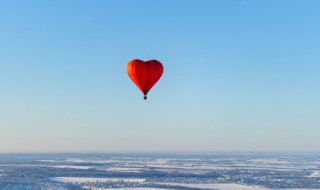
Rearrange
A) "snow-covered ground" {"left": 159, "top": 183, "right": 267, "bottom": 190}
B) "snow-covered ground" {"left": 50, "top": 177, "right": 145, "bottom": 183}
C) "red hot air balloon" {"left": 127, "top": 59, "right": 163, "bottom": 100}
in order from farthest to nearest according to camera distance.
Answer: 1. "snow-covered ground" {"left": 50, "top": 177, "right": 145, "bottom": 183}
2. "snow-covered ground" {"left": 159, "top": 183, "right": 267, "bottom": 190}
3. "red hot air balloon" {"left": 127, "top": 59, "right": 163, "bottom": 100}

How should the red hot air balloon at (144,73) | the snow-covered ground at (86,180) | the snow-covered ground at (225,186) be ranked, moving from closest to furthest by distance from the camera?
the red hot air balloon at (144,73) → the snow-covered ground at (225,186) → the snow-covered ground at (86,180)

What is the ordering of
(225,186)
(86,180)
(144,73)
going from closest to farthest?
(144,73) → (225,186) → (86,180)

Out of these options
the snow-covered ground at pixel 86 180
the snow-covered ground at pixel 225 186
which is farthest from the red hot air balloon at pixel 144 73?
the snow-covered ground at pixel 86 180

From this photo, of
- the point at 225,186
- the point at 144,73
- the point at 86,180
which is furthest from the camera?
the point at 86,180

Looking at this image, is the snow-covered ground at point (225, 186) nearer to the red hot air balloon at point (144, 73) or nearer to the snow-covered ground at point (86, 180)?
the snow-covered ground at point (86, 180)

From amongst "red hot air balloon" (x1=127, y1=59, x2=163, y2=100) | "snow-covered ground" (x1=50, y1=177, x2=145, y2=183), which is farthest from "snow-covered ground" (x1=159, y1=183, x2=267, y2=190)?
"red hot air balloon" (x1=127, y1=59, x2=163, y2=100)

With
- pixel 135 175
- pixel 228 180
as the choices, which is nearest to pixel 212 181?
pixel 228 180

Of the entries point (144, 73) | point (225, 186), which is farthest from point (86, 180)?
point (144, 73)

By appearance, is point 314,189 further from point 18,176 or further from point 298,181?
point 18,176

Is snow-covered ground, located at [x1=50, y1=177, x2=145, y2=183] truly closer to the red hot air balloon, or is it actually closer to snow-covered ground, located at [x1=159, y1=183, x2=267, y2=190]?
snow-covered ground, located at [x1=159, y1=183, x2=267, y2=190]

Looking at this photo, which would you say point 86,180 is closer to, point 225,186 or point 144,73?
point 225,186
